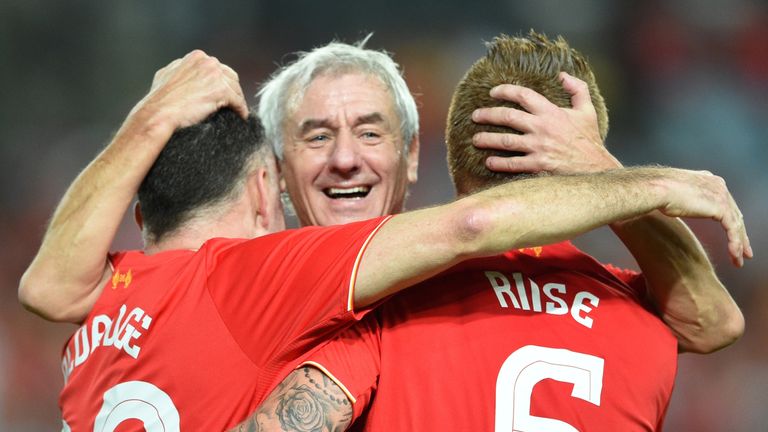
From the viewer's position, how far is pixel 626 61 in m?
8.90

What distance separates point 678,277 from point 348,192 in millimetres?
1581

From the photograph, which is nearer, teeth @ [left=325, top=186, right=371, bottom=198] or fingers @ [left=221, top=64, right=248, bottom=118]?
fingers @ [left=221, top=64, right=248, bottom=118]

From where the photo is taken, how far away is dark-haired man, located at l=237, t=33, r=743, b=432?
233cm

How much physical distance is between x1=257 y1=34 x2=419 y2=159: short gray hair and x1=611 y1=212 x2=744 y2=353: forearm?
60.1 inches

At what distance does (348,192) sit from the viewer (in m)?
3.84

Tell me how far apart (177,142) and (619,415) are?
1602 mm

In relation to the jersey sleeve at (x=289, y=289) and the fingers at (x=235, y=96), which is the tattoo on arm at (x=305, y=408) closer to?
the jersey sleeve at (x=289, y=289)

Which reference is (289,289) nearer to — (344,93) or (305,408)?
(305,408)

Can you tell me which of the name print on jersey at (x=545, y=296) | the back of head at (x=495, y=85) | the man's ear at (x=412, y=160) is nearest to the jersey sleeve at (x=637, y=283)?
the name print on jersey at (x=545, y=296)

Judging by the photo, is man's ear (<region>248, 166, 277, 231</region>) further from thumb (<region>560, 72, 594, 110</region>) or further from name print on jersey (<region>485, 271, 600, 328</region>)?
thumb (<region>560, 72, 594, 110</region>)

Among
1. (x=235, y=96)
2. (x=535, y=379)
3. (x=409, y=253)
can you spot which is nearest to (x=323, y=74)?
(x=235, y=96)

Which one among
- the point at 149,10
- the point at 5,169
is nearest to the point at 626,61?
the point at 149,10

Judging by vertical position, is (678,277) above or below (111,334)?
above

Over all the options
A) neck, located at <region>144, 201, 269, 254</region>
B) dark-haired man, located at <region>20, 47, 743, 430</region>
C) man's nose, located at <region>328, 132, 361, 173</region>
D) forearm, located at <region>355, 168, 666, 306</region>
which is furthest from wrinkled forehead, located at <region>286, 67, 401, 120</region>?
forearm, located at <region>355, 168, 666, 306</region>
